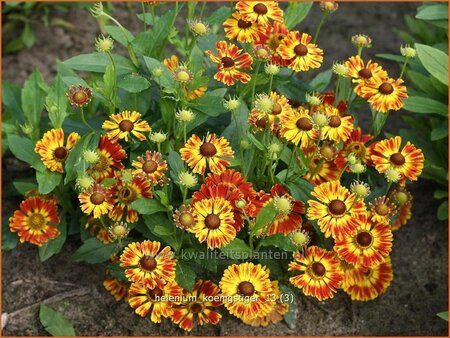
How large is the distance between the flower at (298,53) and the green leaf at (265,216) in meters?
0.41

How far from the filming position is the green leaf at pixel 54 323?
6.91 ft

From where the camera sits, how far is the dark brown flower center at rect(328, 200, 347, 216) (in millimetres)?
1833

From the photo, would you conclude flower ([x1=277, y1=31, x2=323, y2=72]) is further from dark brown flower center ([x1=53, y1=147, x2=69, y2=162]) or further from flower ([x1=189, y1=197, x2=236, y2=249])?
dark brown flower center ([x1=53, y1=147, x2=69, y2=162])

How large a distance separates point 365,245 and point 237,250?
317 mm

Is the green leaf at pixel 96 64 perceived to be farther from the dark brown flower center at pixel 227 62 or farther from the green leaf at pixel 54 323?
the green leaf at pixel 54 323

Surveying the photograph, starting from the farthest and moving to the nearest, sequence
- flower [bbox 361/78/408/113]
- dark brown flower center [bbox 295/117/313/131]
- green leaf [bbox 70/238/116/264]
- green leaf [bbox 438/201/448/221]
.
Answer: green leaf [bbox 438/201/448/221] < green leaf [bbox 70/238/116/264] < flower [bbox 361/78/408/113] < dark brown flower center [bbox 295/117/313/131]

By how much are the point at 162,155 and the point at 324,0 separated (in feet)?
2.02

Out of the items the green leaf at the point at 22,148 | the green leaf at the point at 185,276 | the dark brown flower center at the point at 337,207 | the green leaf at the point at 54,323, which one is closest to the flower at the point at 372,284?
the dark brown flower center at the point at 337,207

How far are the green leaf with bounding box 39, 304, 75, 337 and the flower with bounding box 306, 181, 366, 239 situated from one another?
763mm

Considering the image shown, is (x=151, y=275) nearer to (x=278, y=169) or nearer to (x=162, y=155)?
(x=162, y=155)

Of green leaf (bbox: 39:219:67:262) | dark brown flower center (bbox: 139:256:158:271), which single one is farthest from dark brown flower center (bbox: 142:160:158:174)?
green leaf (bbox: 39:219:67:262)

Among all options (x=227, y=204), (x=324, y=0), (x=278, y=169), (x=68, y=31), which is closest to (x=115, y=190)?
(x=227, y=204)

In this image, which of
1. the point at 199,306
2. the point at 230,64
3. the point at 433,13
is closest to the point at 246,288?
the point at 199,306

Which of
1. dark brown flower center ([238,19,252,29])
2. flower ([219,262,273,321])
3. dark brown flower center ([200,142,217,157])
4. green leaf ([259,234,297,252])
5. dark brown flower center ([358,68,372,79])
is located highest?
dark brown flower center ([238,19,252,29])
